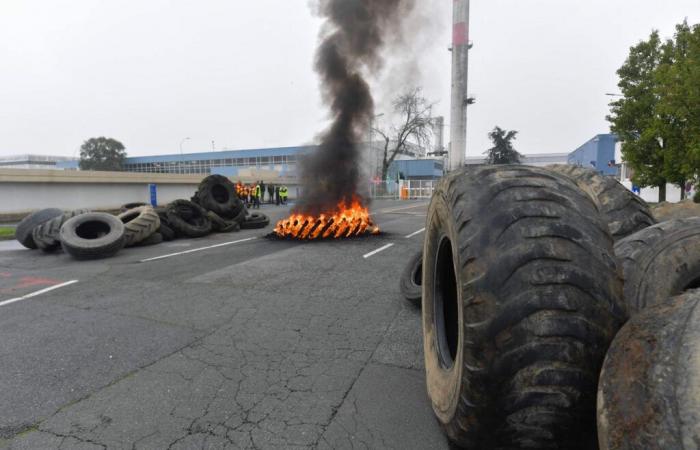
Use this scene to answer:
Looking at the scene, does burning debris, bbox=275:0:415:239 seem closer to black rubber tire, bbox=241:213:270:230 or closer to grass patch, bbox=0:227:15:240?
black rubber tire, bbox=241:213:270:230

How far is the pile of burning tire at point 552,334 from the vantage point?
1259 mm

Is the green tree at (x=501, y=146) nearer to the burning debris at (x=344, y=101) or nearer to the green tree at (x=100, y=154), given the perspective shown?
the burning debris at (x=344, y=101)

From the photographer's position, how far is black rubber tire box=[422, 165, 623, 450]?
1524 mm

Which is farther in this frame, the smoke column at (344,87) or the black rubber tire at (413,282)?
the smoke column at (344,87)

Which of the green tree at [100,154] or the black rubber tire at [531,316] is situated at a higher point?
the green tree at [100,154]

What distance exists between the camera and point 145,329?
13.6 ft

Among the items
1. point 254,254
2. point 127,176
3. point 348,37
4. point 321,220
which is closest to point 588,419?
point 254,254

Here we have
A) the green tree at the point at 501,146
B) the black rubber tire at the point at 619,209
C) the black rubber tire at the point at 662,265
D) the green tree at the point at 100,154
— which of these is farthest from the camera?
the green tree at the point at 100,154

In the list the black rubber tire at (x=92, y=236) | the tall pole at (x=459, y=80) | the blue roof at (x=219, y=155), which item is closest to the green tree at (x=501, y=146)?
the tall pole at (x=459, y=80)

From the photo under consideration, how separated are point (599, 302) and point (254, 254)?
787cm

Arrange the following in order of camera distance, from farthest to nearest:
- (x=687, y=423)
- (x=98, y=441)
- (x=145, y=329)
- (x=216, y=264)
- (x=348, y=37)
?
(x=348, y=37)
(x=216, y=264)
(x=145, y=329)
(x=98, y=441)
(x=687, y=423)

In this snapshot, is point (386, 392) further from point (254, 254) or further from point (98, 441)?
point (254, 254)

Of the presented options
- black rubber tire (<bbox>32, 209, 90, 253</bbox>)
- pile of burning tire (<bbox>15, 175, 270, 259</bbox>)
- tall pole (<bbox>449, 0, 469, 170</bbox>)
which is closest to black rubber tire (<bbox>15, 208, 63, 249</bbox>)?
pile of burning tire (<bbox>15, 175, 270, 259</bbox>)

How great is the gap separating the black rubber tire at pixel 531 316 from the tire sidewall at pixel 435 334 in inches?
1.7
